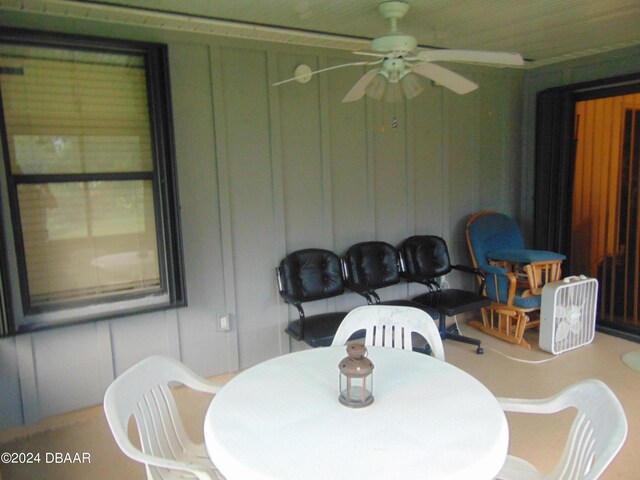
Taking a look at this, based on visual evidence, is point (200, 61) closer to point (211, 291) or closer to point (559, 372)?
point (211, 291)

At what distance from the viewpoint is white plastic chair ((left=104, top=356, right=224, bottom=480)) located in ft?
4.58

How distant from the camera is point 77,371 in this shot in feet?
9.41

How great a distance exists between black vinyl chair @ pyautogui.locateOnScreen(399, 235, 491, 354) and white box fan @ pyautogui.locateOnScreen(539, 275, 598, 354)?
0.45 meters

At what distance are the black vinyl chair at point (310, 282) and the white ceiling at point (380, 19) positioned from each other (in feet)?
5.06

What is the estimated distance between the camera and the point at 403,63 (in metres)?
2.39

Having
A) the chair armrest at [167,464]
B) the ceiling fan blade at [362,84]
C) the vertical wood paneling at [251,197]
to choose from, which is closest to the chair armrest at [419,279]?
the vertical wood paneling at [251,197]

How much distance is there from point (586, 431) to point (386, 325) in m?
1.00

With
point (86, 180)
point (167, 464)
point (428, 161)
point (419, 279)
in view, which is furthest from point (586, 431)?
point (428, 161)

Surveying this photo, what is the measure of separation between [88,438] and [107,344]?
21.6 inches

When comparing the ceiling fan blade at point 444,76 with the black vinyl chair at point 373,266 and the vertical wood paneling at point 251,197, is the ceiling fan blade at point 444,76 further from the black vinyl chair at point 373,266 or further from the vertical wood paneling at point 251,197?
the black vinyl chair at point 373,266

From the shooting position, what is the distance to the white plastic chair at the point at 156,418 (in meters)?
1.40

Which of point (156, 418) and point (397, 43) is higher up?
point (397, 43)

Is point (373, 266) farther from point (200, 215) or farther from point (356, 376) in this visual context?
point (356, 376)

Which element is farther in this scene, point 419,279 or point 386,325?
point 419,279
